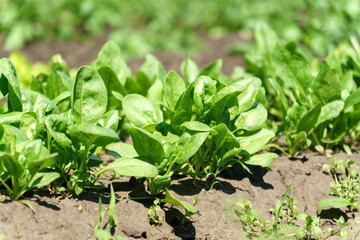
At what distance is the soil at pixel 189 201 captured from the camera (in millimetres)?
1958

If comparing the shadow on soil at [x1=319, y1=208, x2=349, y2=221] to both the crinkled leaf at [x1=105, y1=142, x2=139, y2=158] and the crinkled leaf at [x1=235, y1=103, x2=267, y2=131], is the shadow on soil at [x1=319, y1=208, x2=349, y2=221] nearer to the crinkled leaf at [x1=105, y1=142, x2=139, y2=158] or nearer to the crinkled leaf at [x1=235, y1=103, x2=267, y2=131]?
the crinkled leaf at [x1=235, y1=103, x2=267, y2=131]

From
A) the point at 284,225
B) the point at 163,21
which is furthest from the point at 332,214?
the point at 163,21

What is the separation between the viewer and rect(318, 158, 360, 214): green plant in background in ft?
7.86

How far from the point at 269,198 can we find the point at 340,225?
395 millimetres

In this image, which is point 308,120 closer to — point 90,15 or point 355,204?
point 355,204

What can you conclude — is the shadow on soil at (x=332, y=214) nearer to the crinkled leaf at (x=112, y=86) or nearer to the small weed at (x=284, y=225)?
the small weed at (x=284, y=225)

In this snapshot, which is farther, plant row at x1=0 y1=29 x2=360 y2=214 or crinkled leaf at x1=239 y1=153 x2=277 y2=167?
crinkled leaf at x1=239 y1=153 x2=277 y2=167

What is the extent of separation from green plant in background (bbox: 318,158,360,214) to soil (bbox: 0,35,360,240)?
0.18ft

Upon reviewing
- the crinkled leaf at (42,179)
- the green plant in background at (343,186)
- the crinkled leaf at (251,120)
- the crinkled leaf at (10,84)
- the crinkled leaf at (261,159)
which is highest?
the crinkled leaf at (10,84)

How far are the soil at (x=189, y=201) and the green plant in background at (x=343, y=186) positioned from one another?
5 centimetres

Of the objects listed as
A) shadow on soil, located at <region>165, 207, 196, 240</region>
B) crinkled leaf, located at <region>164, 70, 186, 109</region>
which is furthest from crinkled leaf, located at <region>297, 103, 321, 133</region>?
shadow on soil, located at <region>165, 207, 196, 240</region>

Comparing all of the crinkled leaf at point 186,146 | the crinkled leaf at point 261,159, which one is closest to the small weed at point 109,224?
the crinkled leaf at point 186,146

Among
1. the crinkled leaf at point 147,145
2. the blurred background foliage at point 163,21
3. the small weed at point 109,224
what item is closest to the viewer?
the small weed at point 109,224

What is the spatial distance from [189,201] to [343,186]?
3.15 ft
